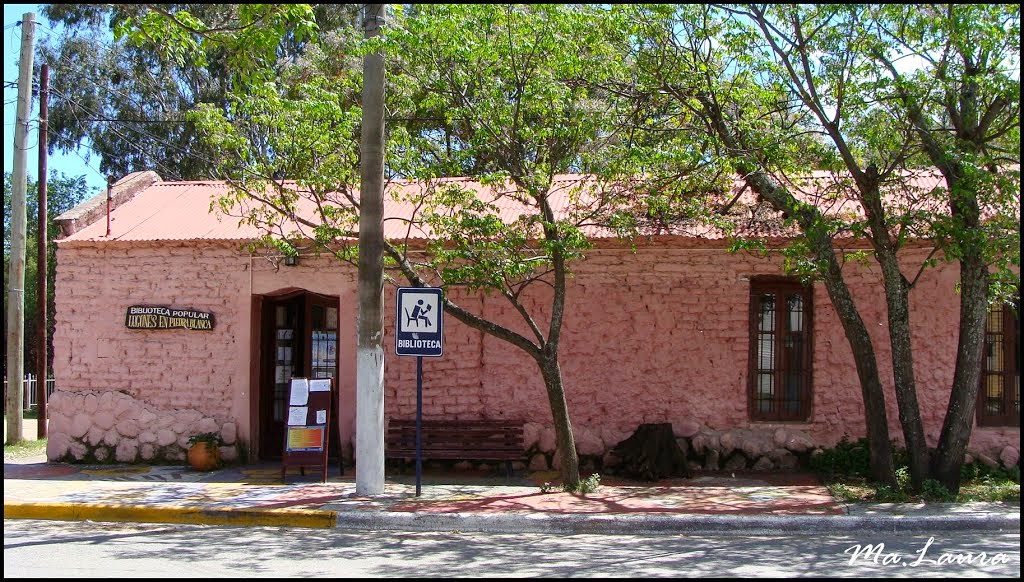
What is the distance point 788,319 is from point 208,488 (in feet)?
26.0

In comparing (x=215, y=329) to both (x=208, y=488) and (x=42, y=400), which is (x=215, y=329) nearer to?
(x=208, y=488)

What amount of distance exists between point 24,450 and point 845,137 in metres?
13.0

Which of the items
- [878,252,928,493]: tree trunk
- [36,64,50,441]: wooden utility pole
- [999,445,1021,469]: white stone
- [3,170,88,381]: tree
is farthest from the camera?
[3,170,88,381]: tree

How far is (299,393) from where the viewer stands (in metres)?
11.5

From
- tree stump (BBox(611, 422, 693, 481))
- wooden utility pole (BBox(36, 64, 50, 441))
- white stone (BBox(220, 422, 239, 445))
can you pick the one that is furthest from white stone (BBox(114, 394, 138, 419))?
tree stump (BBox(611, 422, 693, 481))

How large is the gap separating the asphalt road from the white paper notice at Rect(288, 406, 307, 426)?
241cm

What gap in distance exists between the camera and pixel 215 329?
41.5ft

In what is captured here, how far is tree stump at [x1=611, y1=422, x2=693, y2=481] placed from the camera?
1151 cm

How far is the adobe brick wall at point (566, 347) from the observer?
12.0m

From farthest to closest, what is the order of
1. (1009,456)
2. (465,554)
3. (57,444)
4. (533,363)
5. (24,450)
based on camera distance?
(24,450) → (57,444) → (533,363) → (1009,456) → (465,554)

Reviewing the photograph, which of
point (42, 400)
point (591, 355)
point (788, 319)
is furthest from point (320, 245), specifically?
point (42, 400)

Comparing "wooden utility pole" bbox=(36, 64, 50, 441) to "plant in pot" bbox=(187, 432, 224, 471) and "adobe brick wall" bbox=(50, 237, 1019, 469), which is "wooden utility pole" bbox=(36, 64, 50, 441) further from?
"plant in pot" bbox=(187, 432, 224, 471)

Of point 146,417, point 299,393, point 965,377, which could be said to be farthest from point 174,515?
point 965,377

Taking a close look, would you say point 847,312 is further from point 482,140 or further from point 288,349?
point 288,349
